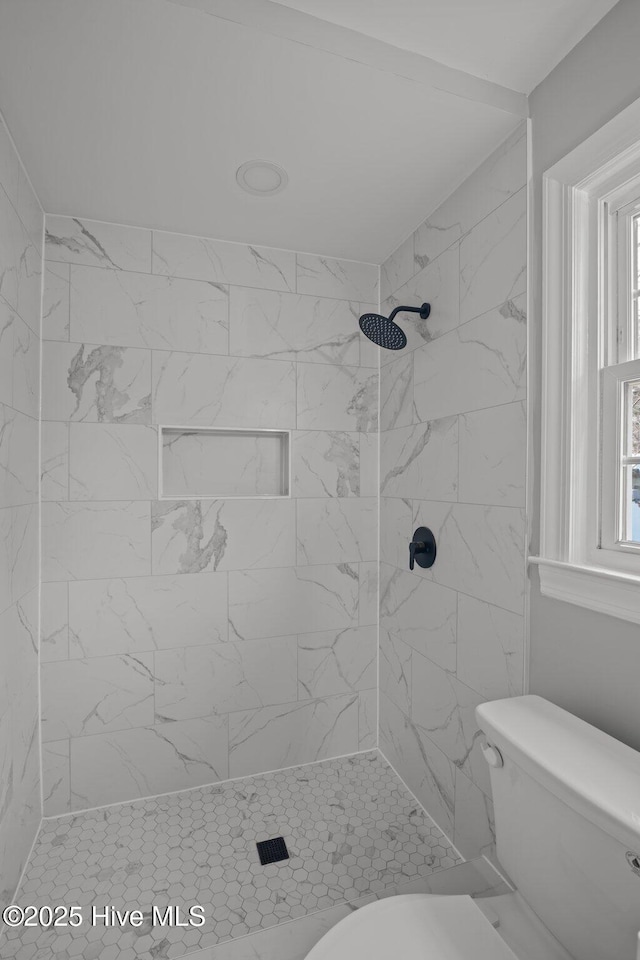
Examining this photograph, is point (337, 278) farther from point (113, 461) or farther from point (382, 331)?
point (113, 461)

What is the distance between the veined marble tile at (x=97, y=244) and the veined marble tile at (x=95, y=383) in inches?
12.7

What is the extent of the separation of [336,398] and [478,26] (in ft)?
4.13

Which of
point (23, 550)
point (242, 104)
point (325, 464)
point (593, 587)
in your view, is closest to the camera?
point (593, 587)

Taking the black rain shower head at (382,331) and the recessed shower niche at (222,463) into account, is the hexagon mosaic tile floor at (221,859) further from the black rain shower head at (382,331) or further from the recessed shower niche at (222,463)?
the black rain shower head at (382,331)

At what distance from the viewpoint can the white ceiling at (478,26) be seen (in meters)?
1.07

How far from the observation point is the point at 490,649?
1.45m

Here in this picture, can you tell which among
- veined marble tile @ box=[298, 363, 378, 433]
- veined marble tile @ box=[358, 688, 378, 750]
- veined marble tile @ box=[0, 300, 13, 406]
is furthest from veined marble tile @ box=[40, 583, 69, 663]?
veined marble tile @ box=[358, 688, 378, 750]

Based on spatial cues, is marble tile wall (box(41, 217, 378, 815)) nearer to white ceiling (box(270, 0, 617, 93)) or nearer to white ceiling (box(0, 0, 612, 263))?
white ceiling (box(0, 0, 612, 263))

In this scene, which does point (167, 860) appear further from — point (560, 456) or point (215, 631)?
point (560, 456)

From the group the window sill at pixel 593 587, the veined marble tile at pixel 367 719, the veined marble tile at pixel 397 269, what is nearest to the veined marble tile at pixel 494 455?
the window sill at pixel 593 587

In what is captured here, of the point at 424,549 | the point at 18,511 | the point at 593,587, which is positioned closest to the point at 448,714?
the point at 424,549

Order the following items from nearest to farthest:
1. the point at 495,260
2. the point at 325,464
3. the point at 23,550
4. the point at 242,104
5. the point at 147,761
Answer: the point at 242,104 < the point at 495,260 < the point at 23,550 < the point at 147,761 < the point at 325,464

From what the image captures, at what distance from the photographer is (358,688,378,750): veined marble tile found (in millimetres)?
2186

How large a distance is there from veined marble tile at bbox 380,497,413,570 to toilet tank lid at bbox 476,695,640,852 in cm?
84
